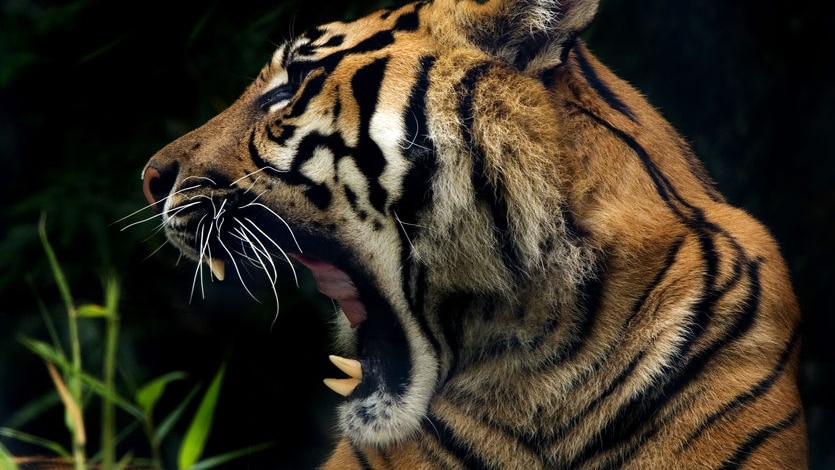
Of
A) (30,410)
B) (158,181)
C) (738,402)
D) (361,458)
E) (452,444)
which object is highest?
(738,402)

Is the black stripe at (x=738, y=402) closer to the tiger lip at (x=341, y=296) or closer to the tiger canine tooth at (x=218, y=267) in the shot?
the tiger lip at (x=341, y=296)

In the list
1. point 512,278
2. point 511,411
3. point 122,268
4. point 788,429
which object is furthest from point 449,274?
point 122,268

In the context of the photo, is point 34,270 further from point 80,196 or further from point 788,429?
point 788,429

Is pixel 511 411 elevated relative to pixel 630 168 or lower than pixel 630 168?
lower

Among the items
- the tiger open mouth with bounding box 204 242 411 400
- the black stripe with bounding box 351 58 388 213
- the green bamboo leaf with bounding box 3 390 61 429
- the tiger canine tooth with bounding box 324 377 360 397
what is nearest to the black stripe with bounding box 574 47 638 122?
the black stripe with bounding box 351 58 388 213

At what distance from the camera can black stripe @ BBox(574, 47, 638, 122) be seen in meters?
1.29

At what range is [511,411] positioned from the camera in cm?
126

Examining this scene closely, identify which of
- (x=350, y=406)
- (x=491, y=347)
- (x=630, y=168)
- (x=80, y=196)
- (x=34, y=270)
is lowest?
(x=34, y=270)

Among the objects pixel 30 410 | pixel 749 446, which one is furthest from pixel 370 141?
pixel 30 410

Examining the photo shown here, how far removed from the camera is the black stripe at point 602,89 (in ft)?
4.25

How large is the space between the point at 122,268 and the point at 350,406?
1.17m

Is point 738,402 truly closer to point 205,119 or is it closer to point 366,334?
point 366,334

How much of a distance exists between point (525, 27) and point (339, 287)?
1.33ft

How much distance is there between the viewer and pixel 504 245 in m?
1.22
